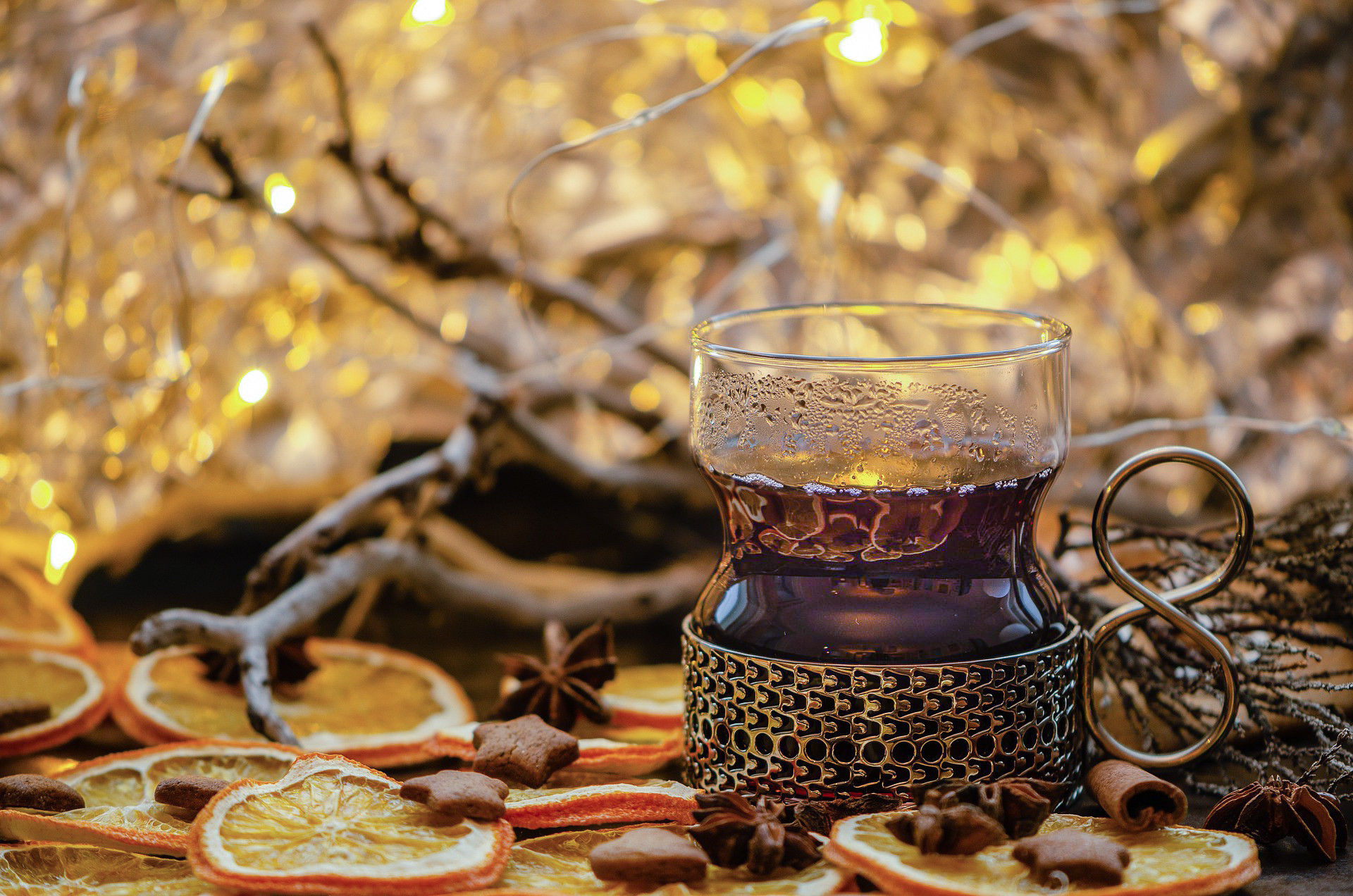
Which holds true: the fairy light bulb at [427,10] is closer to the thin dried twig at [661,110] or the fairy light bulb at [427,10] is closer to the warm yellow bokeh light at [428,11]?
the warm yellow bokeh light at [428,11]

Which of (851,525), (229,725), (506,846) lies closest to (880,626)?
(851,525)

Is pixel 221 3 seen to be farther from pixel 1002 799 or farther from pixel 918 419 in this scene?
pixel 1002 799

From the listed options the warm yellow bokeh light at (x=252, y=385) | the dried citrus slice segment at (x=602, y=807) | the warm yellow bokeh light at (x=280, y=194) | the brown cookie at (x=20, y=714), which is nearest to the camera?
the dried citrus slice segment at (x=602, y=807)

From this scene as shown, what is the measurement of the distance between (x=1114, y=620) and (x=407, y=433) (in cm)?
86

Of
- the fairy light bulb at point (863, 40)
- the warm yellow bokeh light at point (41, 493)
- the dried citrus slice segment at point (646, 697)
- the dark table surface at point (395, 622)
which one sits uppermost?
the fairy light bulb at point (863, 40)

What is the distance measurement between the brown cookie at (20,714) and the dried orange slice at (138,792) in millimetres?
81

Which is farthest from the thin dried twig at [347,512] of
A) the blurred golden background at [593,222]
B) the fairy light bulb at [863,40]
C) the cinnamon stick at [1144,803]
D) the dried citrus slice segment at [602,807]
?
the cinnamon stick at [1144,803]

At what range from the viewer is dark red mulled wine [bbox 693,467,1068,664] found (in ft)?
2.12

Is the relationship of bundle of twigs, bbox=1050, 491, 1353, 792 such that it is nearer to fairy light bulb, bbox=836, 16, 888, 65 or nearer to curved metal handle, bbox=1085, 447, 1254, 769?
curved metal handle, bbox=1085, 447, 1254, 769

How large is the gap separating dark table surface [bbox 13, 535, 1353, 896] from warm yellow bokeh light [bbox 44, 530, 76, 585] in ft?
0.12

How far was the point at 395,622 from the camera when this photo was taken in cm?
111

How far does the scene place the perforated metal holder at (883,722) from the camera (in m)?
0.64

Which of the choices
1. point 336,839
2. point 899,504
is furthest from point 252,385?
point 899,504

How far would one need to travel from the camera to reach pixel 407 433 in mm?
1359
